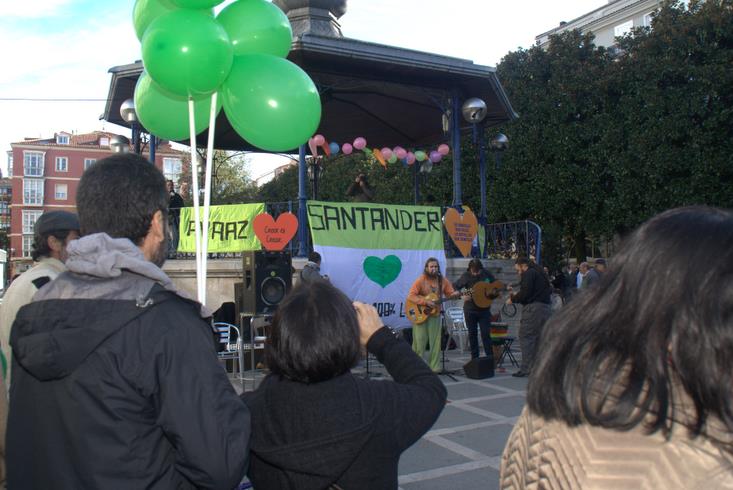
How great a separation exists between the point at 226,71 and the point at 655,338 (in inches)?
110

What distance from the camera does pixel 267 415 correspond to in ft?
5.84

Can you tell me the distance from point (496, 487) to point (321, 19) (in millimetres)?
9740

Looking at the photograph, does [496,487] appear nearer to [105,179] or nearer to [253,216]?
[105,179]

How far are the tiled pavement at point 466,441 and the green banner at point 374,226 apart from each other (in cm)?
271

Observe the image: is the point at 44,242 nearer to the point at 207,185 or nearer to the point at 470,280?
the point at 207,185

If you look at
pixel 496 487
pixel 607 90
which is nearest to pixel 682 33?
pixel 607 90

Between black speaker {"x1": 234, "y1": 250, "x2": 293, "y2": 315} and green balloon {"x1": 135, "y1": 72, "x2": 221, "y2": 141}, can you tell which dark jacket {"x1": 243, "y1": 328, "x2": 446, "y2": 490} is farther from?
black speaker {"x1": 234, "y1": 250, "x2": 293, "y2": 315}

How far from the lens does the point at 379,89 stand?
1180 centimetres

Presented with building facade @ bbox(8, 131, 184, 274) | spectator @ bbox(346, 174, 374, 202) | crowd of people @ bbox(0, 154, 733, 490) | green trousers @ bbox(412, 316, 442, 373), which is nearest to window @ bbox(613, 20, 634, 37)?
spectator @ bbox(346, 174, 374, 202)

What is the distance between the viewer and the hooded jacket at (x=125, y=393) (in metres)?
1.45

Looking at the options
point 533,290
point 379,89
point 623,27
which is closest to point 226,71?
point 533,290

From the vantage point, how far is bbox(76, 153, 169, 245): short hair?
1.70 m

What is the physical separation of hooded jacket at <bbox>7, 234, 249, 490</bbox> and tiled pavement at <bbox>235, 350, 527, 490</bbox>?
3.19 meters

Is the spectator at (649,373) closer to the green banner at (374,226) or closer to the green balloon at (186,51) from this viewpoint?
the green balloon at (186,51)
